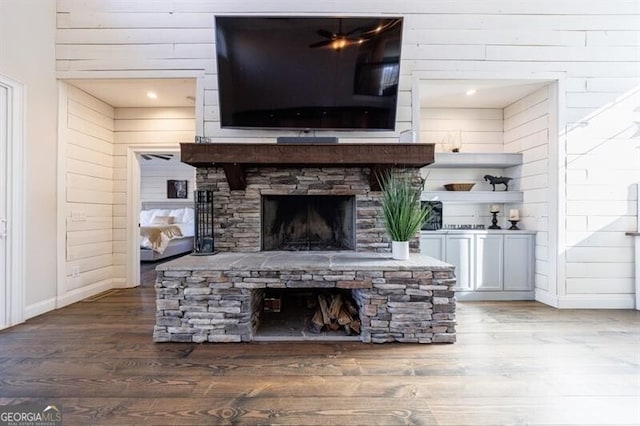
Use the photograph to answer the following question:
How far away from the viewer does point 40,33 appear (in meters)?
3.03

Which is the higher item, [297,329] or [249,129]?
[249,129]

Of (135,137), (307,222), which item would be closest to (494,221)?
(307,222)

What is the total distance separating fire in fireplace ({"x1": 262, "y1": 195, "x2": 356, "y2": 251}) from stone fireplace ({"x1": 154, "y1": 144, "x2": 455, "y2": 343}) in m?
0.01

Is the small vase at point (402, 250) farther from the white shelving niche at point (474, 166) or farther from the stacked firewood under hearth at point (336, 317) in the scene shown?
the white shelving niche at point (474, 166)

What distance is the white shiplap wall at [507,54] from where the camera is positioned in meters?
3.13

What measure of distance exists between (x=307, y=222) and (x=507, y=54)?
8.92 feet

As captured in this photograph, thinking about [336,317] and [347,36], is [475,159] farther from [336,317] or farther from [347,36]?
[336,317]

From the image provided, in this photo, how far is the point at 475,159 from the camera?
3.70 m

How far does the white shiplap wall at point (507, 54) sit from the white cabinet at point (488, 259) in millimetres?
332

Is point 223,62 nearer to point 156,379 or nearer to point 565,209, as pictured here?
point 156,379

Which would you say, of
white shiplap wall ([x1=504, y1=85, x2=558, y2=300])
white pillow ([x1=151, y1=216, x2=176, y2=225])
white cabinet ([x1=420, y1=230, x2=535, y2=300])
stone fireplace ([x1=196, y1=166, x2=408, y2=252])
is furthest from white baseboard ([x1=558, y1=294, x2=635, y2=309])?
white pillow ([x1=151, y1=216, x2=176, y2=225])

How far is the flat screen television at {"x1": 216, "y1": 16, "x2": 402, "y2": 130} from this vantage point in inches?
111

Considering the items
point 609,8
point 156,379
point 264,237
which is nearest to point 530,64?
point 609,8

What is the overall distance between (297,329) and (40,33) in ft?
12.3
